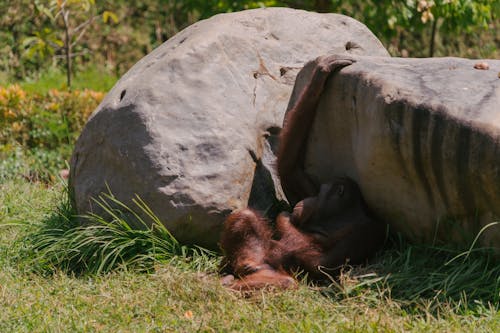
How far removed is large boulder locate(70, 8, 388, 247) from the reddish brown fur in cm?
26

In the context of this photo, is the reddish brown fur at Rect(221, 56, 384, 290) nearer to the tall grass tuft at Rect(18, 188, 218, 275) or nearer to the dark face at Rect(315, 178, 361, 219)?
the dark face at Rect(315, 178, 361, 219)

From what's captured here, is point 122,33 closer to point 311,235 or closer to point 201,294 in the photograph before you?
point 311,235

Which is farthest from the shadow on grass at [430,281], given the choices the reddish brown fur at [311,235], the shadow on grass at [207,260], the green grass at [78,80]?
the green grass at [78,80]

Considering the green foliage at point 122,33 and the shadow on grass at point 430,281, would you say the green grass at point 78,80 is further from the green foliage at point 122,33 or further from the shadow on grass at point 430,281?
the shadow on grass at point 430,281

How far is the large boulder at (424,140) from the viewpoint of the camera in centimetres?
388

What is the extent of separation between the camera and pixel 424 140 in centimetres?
403

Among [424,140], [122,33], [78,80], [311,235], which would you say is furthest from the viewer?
[122,33]

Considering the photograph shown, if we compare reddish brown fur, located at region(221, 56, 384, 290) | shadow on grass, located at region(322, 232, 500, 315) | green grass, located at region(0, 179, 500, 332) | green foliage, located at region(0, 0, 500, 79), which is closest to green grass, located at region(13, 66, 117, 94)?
green foliage, located at region(0, 0, 500, 79)

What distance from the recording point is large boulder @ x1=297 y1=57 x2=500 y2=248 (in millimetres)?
3879

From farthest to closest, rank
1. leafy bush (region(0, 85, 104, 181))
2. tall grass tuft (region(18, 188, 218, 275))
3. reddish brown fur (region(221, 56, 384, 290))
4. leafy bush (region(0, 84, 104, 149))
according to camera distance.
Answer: leafy bush (region(0, 84, 104, 149)) < leafy bush (region(0, 85, 104, 181)) < tall grass tuft (region(18, 188, 218, 275)) < reddish brown fur (region(221, 56, 384, 290))

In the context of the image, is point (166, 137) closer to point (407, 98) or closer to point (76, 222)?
point (76, 222)

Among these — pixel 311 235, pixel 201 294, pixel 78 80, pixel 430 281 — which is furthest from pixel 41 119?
pixel 430 281

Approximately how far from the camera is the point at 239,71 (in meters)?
5.12

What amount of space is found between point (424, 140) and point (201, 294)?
1.37 metres
